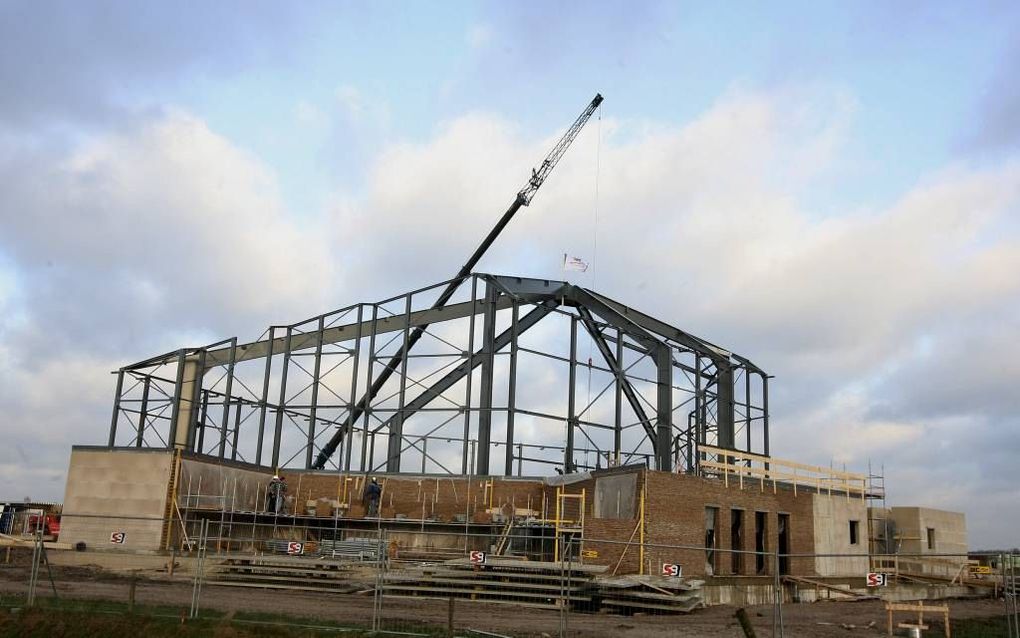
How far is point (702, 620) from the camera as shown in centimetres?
2297

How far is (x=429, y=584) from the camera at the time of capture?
27.7 meters

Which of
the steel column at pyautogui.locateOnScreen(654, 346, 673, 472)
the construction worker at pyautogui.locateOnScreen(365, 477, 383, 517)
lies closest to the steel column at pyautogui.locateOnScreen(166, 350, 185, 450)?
the construction worker at pyautogui.locateOnScreen(365, 477, 383, 517)

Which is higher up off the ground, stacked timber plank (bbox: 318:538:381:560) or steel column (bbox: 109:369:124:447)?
steel column (bbox: 109:369:124:447)

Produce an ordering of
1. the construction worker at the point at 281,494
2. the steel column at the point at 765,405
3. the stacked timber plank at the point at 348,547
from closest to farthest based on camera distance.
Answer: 1. the stacked timber plank at the point at 348,547
2. the construction worker at the point at 281,494
3. the steel column at the point at 765,405

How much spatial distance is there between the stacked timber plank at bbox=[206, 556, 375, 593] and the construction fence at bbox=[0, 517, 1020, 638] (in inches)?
2.0

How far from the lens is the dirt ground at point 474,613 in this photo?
19375mm

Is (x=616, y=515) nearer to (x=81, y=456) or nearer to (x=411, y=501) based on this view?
(x=411, y=501)

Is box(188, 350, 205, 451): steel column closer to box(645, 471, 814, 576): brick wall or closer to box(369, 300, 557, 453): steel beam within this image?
box(369, 300, 557, 453): steel beam

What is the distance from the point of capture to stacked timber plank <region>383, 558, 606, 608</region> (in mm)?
25797

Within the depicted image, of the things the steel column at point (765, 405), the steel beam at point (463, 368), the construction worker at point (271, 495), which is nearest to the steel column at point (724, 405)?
the steel column at point (765, 405)

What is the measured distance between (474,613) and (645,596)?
5.37m

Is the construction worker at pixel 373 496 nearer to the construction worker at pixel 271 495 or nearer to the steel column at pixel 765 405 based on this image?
the construction worker at pixel 271 495

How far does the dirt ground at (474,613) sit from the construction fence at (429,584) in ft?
0.24

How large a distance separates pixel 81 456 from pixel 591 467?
75.8 ft
